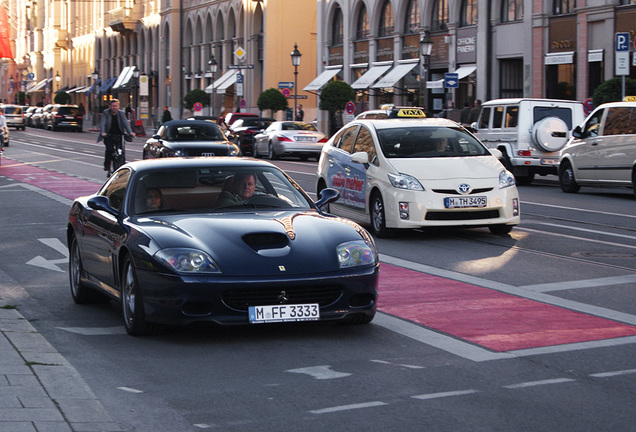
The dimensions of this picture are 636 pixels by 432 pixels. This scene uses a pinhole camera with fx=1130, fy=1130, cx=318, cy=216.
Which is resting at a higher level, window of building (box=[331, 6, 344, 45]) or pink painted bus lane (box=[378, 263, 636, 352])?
window of building (box=[331, 6, 344, 45])

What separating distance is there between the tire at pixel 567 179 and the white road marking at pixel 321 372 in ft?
57.7

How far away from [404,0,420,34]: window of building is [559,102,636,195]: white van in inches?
1100

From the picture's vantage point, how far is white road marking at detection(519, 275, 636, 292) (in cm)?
1006

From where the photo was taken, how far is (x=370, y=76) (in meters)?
53.8

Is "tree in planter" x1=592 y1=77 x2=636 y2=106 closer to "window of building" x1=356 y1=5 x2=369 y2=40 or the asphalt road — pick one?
the asphalt road

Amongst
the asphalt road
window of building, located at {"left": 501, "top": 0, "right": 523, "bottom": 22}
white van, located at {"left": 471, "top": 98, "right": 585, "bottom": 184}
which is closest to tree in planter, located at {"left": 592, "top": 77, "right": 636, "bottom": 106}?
white van, located at {"left": 471, "top": 98, "right": 585, "bottom": 184}

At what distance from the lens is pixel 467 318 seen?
8453 mm

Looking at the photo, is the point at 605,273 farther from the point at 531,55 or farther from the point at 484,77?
the point at 484,77

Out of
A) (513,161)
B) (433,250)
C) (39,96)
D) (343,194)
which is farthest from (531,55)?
(39,96)

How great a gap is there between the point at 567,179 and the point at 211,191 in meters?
16.4

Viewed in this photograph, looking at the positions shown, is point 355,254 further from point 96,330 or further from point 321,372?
point 96,330

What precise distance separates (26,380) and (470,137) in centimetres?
1007

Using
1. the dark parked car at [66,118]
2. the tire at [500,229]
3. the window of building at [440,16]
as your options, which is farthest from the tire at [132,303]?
the dark parked car at [66,118]

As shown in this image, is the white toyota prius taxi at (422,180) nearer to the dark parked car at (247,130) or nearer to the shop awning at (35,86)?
the dark parked car at (247,130)
